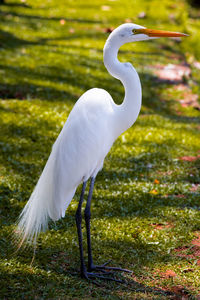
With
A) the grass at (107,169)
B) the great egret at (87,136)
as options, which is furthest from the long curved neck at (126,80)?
the grass at (107,169)

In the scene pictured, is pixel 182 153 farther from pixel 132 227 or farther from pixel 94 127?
pixel 94 127

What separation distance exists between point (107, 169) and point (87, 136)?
87.5 inches

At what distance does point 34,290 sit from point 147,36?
87.9 inches

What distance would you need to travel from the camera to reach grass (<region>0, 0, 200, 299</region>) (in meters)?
3.41

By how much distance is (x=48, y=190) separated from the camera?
3.49 metres

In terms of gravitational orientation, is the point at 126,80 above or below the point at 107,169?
above

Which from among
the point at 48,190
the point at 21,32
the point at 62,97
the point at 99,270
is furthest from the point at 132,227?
the point at 21,32

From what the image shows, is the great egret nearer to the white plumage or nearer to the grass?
the white plumage

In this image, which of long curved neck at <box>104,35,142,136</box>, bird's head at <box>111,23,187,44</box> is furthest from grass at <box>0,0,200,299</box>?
bird's head at <box>111,23,187,44</box>

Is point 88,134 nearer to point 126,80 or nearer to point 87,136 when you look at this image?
point 87,136

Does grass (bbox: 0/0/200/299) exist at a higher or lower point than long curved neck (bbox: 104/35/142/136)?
lower

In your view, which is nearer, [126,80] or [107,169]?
[126,80]

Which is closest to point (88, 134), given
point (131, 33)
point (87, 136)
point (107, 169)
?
point (87, 136)

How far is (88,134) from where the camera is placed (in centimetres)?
338
